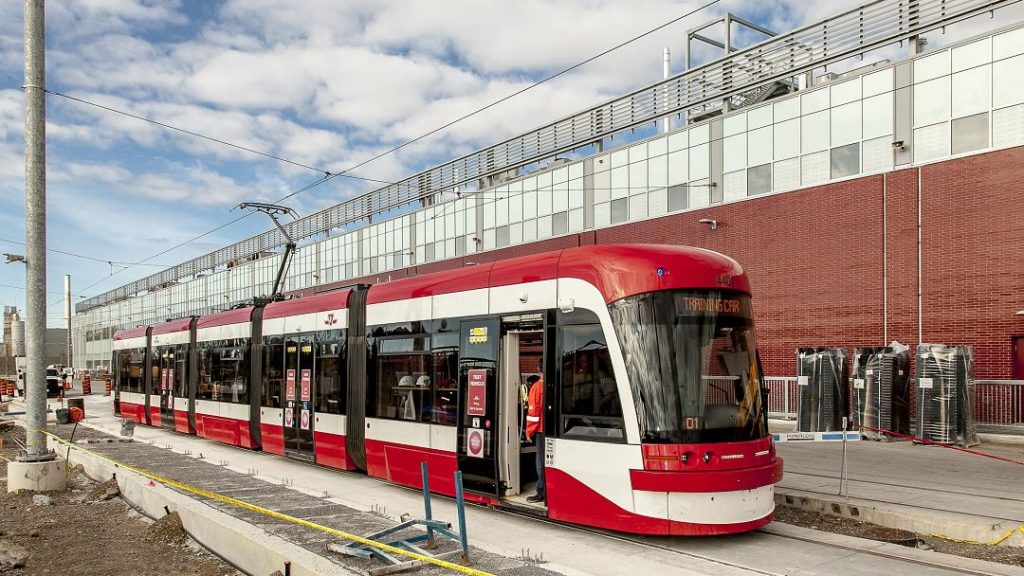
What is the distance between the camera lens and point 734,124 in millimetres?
26125

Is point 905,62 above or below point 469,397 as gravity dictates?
above

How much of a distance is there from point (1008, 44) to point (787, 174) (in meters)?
6.80

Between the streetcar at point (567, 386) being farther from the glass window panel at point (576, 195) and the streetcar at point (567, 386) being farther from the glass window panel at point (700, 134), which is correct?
the glass window panel at point (576, 195)

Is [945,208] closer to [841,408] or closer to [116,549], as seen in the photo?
[841,408]

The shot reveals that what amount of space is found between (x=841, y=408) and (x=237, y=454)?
569 inches

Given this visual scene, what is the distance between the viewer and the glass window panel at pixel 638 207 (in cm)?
2942

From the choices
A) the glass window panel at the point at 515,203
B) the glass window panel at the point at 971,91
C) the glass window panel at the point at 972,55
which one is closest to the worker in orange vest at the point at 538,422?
the glass window panel at the point at 971,91

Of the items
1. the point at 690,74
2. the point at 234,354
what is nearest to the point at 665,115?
the point at 690,74

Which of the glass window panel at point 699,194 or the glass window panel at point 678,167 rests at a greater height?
the glass window panel at point 678,167

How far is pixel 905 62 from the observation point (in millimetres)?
21500

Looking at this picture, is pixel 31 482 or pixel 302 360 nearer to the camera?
pixel 31 482

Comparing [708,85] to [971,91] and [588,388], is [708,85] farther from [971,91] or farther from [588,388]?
[588,388]

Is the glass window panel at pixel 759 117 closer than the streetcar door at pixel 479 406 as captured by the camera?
No

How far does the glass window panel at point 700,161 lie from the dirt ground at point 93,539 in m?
20.6
